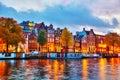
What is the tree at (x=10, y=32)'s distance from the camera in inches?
4020

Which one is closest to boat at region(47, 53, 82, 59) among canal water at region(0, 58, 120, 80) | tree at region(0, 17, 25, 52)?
tree at region(0, 17, 25, 52)

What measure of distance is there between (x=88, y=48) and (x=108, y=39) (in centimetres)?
1420

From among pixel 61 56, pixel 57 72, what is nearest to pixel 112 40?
pixel 61 56

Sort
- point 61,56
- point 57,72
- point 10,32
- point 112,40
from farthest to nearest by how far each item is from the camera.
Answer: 1. point 112,40
2. point 61,56
3. point 10,32
4. point 57,72

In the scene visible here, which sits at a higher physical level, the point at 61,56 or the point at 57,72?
the point at 61,56

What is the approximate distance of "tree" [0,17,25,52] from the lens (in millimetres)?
102100

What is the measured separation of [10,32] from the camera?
345 feet

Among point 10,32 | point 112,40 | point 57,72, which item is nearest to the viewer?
point 57,72

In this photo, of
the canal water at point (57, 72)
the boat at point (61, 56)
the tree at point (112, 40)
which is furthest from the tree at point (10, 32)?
the tree at point (112, 40)

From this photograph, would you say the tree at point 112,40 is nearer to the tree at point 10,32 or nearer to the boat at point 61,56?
the boat at point 61,56

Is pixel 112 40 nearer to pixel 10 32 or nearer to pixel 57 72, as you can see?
pixel 10 32

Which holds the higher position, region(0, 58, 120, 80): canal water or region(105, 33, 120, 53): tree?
region(105, 33, 120, 53): tree

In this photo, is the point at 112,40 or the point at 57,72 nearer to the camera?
the point at 57,72

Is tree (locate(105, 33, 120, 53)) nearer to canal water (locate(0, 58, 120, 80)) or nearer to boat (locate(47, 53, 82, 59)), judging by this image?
boat (locate(47, 53, 82, 59))
